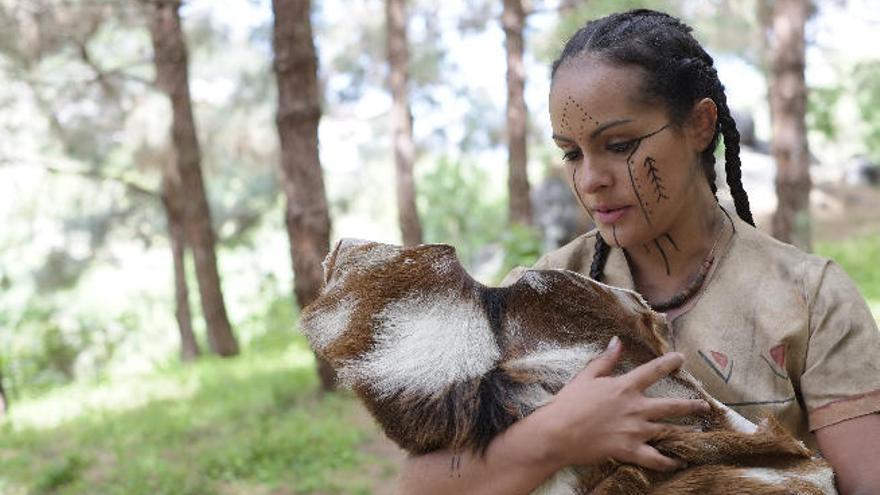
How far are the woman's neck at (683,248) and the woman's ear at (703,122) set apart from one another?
0.11 metres

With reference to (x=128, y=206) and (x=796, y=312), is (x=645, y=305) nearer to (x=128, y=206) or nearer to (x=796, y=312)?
(x=796, y=312)

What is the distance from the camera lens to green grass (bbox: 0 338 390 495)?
19.0ft

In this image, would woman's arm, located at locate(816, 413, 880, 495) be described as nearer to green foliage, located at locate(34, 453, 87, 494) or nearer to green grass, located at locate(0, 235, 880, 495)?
green grass, located at locate(0, 235, 880, 495)

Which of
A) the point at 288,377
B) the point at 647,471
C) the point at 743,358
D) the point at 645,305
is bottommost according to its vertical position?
the point at 288,377

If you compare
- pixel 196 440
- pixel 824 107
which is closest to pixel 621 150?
pixel 196 440

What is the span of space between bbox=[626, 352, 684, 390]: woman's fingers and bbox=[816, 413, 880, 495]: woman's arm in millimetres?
310

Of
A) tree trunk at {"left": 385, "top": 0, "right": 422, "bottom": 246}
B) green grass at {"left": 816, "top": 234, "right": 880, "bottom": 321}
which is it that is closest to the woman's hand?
green grass at {"left": 816, "top": 234, "right": 880, "bottom": 321}

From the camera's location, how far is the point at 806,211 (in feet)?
30.1

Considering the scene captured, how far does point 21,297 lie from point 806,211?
15589 millimetres

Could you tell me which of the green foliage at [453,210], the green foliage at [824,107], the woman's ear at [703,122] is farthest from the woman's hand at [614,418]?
the green foliage at [824,107]

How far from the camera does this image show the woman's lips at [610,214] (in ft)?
5.40

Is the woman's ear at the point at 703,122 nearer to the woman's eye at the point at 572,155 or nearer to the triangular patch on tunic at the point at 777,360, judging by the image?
the woman's eye at the point at 572,155

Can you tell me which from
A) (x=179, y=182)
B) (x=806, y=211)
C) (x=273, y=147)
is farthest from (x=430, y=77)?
(x=806, y=211)

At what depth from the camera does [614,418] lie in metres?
1.39
